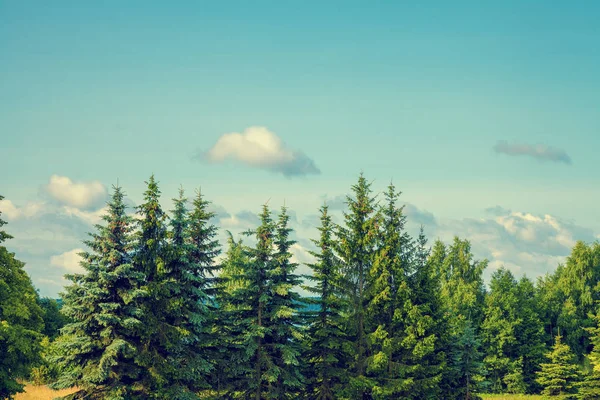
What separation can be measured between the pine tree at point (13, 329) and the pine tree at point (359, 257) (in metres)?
19.1

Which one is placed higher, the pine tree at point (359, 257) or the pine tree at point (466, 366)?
the pine tree at point (359, 257)

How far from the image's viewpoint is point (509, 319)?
8000cm

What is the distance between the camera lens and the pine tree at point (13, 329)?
30609mm

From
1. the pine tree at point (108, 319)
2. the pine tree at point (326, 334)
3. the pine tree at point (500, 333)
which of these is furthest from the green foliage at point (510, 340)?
the pine tree at point (108, 319)

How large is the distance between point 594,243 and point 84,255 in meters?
78.3

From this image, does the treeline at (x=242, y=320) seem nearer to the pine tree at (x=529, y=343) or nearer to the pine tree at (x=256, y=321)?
the pine tree at (x=256, y=321)

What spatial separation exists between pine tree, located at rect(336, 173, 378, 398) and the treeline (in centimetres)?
8

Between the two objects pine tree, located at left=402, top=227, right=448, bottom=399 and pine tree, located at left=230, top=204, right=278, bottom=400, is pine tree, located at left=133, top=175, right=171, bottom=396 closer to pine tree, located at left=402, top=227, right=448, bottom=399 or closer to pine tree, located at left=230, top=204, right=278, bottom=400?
pine tree, located at left=230, top=204, right=278, bottom=400

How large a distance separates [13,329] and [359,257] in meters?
21.6

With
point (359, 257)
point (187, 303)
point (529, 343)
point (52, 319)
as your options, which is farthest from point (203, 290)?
point (529, 343)

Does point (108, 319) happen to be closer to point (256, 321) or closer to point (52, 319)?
point (256, 321)

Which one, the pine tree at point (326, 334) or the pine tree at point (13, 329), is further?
the pine tree at point (326, 334)

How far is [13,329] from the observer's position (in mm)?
30250

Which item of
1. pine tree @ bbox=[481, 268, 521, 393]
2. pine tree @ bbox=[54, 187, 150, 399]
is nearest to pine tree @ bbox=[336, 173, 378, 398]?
pine tree @ bbox=[54, 187, 150, 399]
